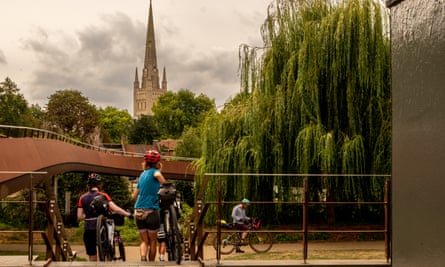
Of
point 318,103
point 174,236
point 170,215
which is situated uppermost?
point 318,103

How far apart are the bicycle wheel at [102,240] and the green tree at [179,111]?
219 ft

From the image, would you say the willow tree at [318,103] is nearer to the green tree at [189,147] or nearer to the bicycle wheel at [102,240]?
the bicycle wheel at [102,240]

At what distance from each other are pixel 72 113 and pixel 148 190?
127ft

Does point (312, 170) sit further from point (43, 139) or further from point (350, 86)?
point (43, 139)

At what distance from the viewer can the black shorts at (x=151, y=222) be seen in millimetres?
5988

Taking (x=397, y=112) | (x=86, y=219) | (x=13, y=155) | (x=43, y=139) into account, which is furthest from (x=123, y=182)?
(x=397, y=112)

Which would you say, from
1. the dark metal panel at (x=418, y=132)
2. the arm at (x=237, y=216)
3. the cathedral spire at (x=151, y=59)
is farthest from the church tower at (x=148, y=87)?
the dark metal panel at (x=418, y=132)

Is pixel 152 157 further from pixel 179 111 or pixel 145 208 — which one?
pixel 179 111

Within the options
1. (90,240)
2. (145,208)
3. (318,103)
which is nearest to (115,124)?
(318,103)

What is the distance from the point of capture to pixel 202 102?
244 ft

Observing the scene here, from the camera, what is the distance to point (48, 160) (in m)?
17.4

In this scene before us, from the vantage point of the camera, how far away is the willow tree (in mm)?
14656

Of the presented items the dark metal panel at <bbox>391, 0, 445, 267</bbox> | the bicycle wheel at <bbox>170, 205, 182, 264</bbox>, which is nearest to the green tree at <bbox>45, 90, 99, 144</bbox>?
the bicycle wheel at <bbox>170, 205, 182, 264</bbox>

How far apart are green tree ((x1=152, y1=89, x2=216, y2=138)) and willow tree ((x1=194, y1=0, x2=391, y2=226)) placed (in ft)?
188
